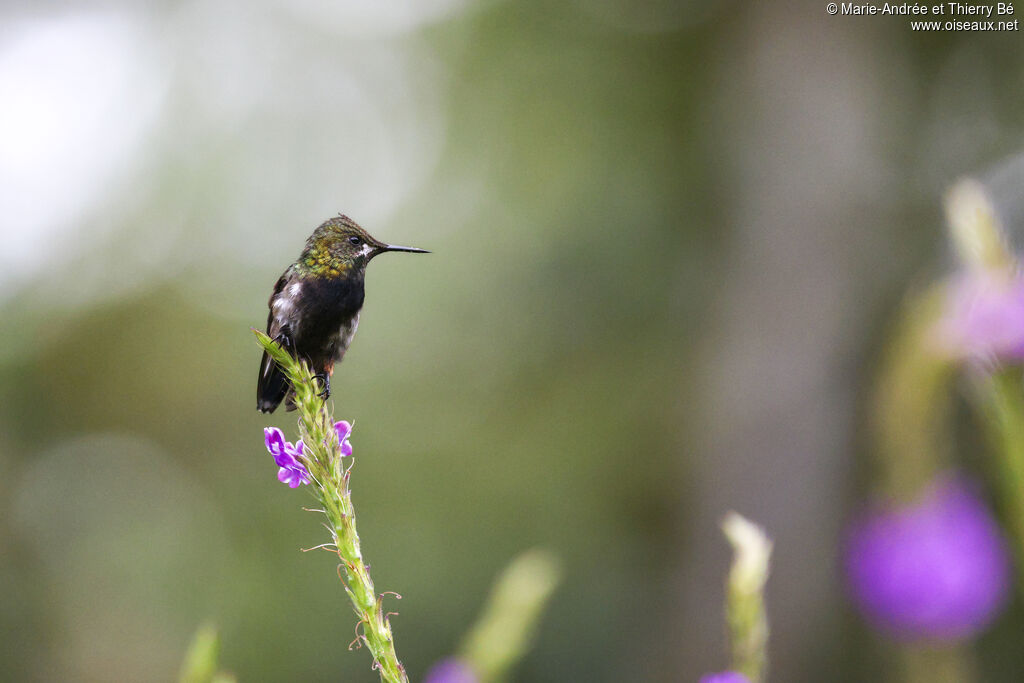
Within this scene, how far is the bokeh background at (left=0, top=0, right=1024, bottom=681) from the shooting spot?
9.76 metres

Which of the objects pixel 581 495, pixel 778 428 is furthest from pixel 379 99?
pixel 778 428

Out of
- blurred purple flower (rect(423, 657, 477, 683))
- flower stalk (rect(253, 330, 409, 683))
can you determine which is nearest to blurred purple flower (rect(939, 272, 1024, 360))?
flower stalk (rect(253, 330, 409, 683))

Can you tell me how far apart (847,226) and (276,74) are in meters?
8.85

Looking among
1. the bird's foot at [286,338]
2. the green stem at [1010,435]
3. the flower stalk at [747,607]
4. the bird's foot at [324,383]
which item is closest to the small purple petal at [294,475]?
the bird's foot at [324,383]

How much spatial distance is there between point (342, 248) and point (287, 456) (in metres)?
0.47

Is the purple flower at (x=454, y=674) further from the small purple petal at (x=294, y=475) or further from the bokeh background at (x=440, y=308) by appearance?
the bokeh background at (x=440, y=308)

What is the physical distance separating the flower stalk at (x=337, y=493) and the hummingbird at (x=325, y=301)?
265mm

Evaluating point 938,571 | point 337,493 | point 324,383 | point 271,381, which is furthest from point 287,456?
point 938,571

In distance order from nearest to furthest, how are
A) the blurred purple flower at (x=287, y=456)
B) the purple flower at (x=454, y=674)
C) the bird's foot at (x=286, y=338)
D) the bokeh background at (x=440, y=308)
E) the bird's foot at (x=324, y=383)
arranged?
1. the blurred purple flower at (x=287, y=456)
2. the bird's foot at (x=324, y=383)
3. the bird's foot at (x=286, y=338)
4. the purple flower at (x=454, y=674)
5. the bokeh background at (x=440, y=308)

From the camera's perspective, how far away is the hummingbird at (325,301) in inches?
59.6

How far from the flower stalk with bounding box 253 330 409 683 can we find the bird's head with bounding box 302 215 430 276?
0.32m

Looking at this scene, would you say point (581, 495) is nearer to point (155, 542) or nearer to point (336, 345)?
point (155, 542)

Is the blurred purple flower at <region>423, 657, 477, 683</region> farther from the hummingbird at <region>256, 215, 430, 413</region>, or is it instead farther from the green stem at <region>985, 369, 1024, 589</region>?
the green stem at <region>985, 369, 1024, 589</region>

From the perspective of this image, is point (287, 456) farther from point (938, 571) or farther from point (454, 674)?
point (938, 571)
